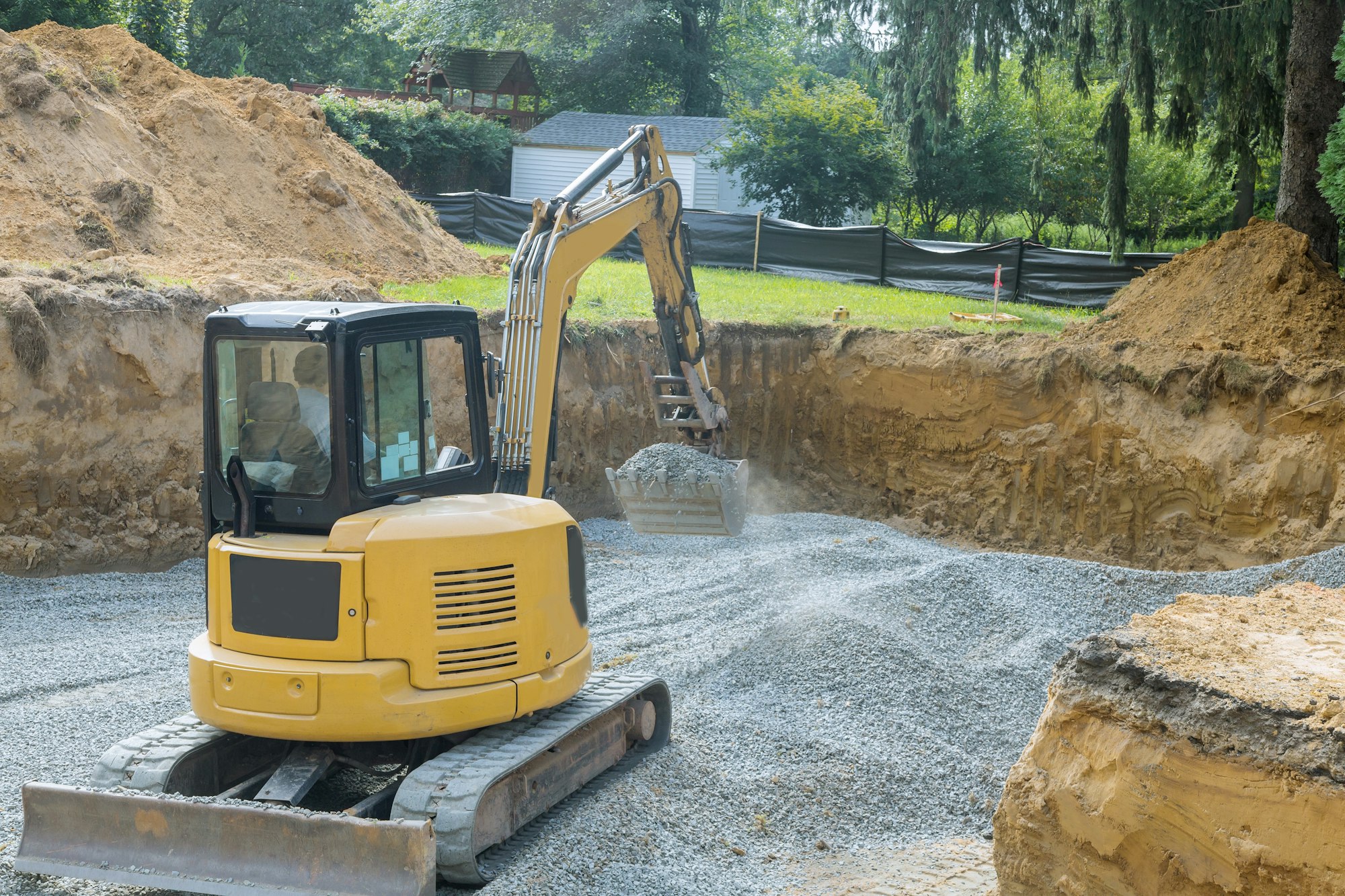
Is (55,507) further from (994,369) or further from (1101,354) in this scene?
(1101,354)

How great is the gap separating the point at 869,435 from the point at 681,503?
445 cm

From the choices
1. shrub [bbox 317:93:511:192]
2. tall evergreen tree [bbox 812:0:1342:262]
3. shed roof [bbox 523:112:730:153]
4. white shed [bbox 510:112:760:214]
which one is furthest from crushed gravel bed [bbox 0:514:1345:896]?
shed roof [bbox 523:112:730:153]

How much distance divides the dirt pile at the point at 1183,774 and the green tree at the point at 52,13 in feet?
69.5

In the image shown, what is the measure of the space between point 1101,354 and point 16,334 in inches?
436

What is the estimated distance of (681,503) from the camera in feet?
37.0

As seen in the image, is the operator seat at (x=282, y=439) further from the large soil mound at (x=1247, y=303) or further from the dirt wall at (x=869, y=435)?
the large soil mound at (x=1247, y=303)

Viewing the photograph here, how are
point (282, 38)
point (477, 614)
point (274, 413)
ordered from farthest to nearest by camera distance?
point (282, 38) < point (274, 413) < point (477, 614)

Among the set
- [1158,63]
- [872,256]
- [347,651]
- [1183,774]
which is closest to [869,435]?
[1158,63]

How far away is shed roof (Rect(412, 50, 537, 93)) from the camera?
42438 mm

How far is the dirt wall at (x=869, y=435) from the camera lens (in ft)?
33.2

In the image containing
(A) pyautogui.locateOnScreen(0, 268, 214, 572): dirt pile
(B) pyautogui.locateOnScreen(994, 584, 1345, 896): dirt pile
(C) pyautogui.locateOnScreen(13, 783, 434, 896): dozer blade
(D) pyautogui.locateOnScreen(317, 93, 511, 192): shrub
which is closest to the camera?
(B) pyautogui.locateOnScreen(994, 584, 1345, 896): dirt pile

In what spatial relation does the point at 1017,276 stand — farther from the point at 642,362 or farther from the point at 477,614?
the point at 477,614

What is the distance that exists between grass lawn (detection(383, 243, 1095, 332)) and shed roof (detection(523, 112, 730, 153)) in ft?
39.3

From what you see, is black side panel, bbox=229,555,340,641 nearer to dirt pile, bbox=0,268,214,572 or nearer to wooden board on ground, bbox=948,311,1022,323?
dirt pile, bbox=0,268,214,572
